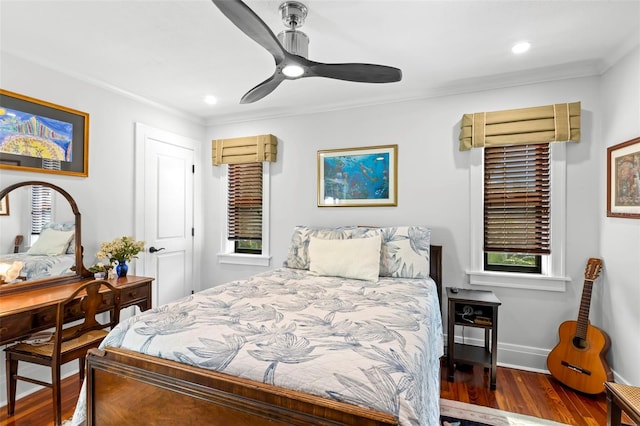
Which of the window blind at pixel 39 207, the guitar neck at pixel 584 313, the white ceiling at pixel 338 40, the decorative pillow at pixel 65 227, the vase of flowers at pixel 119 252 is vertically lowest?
the guitar neck at pixel 584 313

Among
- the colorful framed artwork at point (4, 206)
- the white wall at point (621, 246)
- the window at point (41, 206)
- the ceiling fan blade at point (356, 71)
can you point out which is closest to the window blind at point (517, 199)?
the white wall at point (621, 246)

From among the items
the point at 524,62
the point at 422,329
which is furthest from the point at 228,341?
the point at 524,62

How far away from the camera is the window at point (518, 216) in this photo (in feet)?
8.86

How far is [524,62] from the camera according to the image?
2537 millimetres

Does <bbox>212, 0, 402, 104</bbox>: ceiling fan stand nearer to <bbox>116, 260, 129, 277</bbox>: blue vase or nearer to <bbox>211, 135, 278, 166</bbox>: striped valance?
<bbox>211, 135, 278, 166</bbox>: striped valance

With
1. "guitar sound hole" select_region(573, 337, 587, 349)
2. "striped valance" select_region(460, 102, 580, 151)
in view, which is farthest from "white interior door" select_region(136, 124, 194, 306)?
"guitar sound hole" select_region(573, 337, 587, 349)

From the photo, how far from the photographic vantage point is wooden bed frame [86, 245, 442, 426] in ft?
3.38

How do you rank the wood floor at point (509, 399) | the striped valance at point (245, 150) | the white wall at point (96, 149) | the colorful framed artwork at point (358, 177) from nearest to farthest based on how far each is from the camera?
the wood floor at point (509, 399) < the white wall at point (96, 149) < the colorful framed artwork at point (358, 177) < the striped valance at point (245, 150)

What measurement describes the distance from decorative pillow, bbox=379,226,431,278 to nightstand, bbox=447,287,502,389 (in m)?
0.36

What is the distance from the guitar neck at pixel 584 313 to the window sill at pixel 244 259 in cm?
294

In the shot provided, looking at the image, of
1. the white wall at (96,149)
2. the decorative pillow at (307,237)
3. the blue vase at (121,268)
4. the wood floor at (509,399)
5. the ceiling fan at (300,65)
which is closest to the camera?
the ceiling fan at (300,65)

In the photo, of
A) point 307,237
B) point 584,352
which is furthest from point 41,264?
point 584,352

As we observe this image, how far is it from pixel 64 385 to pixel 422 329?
2802 mm

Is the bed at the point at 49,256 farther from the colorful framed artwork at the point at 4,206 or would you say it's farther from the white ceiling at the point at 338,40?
the white ceiling at the point at 338,40
